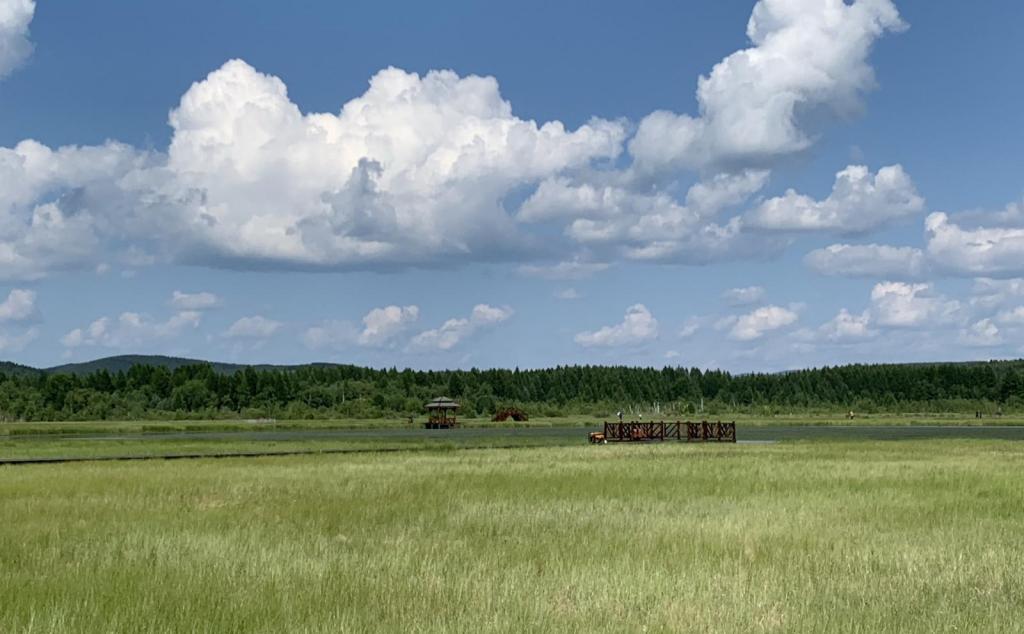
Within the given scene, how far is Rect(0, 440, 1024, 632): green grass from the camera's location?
1405 centimetres

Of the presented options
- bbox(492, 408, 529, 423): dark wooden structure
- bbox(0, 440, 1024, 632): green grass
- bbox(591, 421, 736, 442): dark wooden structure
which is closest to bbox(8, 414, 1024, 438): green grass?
bbox(492, 408, 529, 423): dark wooden structure

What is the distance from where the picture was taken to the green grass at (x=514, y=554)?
553 inches

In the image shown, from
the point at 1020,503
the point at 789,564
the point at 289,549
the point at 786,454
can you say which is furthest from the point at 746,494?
the point at 786,454

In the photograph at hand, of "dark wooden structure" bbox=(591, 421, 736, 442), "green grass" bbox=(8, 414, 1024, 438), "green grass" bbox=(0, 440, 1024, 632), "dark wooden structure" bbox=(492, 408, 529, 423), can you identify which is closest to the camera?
"green grass" bbox=(0, 440, 1024, 632)

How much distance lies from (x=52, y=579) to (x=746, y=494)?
20.6 meters

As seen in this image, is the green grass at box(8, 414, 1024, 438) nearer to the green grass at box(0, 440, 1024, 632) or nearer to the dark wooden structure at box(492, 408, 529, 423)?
the dark wooden structure at box(492, 408, 529, 423)

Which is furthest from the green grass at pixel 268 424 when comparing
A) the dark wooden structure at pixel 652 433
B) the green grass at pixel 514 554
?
the green grass at pixel 514 554

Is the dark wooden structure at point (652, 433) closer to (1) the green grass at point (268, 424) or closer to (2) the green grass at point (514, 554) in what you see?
(2) the green grass at point (514, 554)

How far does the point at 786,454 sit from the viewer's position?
55.2m

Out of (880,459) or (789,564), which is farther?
(880,459)

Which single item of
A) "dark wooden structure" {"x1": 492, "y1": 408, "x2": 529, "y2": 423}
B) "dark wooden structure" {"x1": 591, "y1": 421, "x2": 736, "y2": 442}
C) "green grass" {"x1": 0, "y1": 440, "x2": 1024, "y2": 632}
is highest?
Answer: "dark wooden structure" {"x1": 492, "y1": 408, "x2": 529, "y2": 423}

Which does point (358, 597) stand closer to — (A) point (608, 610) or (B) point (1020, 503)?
(A) point (608, 610)

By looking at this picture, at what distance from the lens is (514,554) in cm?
1953

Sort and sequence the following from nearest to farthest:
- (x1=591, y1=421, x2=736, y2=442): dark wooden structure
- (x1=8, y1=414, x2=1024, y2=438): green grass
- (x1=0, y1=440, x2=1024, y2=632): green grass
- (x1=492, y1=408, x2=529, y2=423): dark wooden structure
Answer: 1. (x1=0, y1=440, x2=1024, y2=632): green grass
2. (x1=591, y1=421, x2=736, y2=442): dark wooden structure
3. (x1=8, y1=414, x2=1024, y2=438): green grass
4. (x1=492, y1=408, x2=529, y2=423): dark wooden structure
